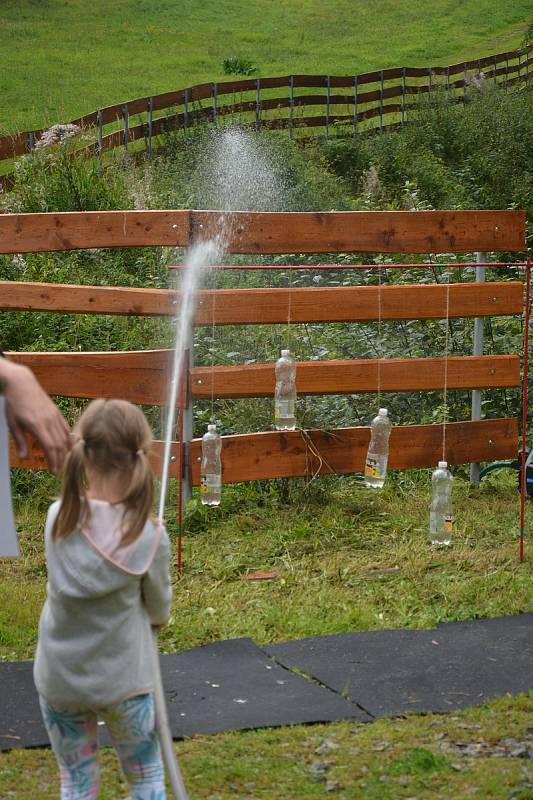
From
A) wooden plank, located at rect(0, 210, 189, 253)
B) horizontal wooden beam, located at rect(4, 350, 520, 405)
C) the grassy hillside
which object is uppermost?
the grassy hillside

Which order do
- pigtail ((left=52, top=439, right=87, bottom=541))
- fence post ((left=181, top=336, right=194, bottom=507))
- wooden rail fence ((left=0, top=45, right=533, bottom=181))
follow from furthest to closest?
wooden rail fence ((left=0, top=45, right=533, bottom=181))
fence post ((left=181, top=336, right=194, bottom=507))
pigtail ((left=52, top=439, right=87, bottom=541))

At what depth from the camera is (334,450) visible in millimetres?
7379

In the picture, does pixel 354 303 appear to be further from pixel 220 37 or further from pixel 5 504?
pixel 220 37

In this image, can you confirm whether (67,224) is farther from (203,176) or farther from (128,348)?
(203,176)

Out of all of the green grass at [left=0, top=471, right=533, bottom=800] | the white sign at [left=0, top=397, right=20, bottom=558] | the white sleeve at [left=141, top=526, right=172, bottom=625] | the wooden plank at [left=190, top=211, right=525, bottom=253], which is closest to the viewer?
the white sign at [left=0, top=397, right=20, bottom=558]

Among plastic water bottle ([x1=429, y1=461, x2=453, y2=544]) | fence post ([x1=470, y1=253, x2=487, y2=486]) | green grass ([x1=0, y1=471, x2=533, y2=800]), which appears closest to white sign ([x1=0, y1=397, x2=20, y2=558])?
green grass ([x1=0, y1=471, x2=533, y2=800])

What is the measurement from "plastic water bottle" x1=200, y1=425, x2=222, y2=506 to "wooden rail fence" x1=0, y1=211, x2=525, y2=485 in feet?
0.51

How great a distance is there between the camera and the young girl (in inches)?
113

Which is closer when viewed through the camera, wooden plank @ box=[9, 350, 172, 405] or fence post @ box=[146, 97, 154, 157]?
wooden plank @ box=[9, 350, 172, 405]

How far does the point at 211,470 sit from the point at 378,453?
98 centimetres

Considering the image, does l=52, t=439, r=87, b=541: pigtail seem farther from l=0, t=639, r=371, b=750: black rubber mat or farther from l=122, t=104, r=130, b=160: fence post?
l=122, t=104, r=130, b=160: fence post

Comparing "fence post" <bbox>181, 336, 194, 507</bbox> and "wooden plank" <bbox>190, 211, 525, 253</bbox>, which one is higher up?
"wooden plank" <bbox>190, 211, 525, 253</bbox>

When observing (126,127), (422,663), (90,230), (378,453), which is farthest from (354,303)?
(126,127)

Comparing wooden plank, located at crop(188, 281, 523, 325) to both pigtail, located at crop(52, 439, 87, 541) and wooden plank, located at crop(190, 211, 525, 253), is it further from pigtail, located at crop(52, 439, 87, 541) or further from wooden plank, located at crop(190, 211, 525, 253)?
pigtail, located at crop(52, 439, 87, 541)
